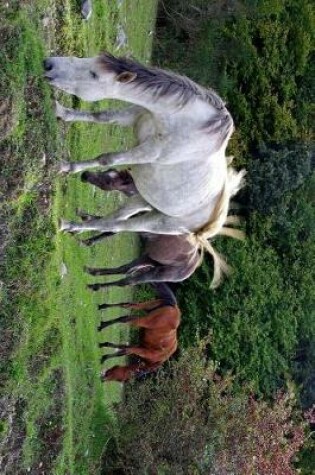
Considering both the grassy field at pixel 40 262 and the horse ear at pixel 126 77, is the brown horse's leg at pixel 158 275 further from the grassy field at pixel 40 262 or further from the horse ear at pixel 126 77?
the horse ear at pixel 126 77

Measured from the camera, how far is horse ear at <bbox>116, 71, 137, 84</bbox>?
11.1 ft

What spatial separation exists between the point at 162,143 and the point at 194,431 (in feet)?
12.4

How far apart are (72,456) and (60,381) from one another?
110 cm

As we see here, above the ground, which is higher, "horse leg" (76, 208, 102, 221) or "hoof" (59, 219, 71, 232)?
"hoof" (59, 219, 71, 232)

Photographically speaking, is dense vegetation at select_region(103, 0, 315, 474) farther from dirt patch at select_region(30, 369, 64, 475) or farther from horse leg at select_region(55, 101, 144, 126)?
horse leg at select_region(55, 101, 144, 126)

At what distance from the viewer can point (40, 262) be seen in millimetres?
4305

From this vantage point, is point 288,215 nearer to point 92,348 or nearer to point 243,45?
point 243,45

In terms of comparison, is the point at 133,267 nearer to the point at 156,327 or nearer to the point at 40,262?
the point at 156,327

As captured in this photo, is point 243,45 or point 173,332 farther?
point 243,45

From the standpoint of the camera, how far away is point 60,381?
4848mm

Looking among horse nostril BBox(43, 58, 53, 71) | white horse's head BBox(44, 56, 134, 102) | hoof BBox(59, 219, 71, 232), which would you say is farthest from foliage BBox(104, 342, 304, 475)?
horse nostril BBox(43, 58, 53, 71)

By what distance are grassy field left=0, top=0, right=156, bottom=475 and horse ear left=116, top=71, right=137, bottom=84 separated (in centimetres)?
62

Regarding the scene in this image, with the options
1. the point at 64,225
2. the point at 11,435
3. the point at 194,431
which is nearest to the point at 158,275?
the point at 64,225

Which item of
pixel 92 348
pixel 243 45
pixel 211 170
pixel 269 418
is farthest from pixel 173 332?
pixel 243 45
